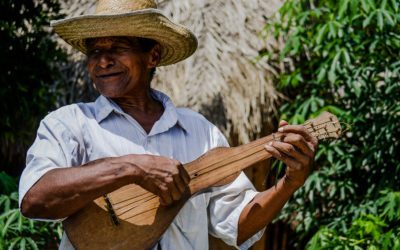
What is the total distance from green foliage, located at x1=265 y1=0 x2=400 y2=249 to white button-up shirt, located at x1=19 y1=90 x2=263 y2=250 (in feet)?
5.39

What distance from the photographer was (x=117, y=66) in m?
2.71

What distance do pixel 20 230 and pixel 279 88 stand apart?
1.95 meters

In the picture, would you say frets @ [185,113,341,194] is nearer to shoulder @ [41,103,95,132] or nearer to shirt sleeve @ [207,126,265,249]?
shirt sleeve @ [207,126,265,249]

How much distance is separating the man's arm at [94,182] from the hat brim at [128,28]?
18.8 inches

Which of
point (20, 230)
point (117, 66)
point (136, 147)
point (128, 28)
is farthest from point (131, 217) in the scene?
point (20, 230)

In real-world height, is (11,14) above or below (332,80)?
above

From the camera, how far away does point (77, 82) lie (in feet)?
18.8

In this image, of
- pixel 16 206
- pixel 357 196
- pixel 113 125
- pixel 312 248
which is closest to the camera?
pixel 113 125

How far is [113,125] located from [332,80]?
7.26ft

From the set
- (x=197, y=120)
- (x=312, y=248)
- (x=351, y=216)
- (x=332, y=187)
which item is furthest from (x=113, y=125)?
(x=332, y=187)

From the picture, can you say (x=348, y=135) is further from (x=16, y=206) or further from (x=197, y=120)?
(x=197, y=120)

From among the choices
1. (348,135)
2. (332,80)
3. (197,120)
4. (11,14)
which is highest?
(11,14)

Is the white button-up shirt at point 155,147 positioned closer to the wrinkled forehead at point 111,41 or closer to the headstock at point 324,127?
the wrinkled forehead at point 111,41

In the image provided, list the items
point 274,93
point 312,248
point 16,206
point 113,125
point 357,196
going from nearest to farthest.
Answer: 1. point 113,125
2. point 312,248
3. point 16,206
4. point 357,196
5. point 274,93
